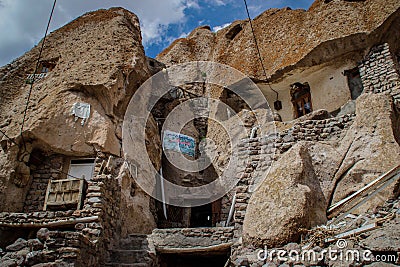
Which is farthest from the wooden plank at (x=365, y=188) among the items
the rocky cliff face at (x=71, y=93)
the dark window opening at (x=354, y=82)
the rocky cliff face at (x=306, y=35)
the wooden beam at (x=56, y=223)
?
the rocky cliff face at (x=71, y=93)

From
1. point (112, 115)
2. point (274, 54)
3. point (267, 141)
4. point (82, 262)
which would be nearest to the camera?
point (82, 262)

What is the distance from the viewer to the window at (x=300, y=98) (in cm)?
1224

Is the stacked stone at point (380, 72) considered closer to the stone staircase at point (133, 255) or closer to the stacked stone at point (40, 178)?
the stone staircase at point (133, 255)

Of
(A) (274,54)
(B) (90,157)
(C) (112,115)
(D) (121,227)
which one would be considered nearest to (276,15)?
(A) (274,54)

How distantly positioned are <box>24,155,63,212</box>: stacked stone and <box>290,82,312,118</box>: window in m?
8.62

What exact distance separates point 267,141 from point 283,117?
5619mm

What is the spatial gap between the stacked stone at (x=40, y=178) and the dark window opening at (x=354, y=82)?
9.60 meters

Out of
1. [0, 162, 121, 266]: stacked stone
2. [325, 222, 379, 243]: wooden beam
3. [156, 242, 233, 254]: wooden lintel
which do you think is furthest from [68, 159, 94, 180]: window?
[325, 222, 379, 243]: wooden beam

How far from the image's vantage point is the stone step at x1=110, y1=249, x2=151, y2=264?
24.1ft

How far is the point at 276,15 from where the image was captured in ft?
44.0

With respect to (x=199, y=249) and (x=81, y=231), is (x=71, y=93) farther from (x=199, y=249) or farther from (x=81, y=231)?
(x=199, y=249)

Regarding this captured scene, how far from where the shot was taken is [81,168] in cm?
1005

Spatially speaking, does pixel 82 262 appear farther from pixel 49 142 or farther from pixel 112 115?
pixel 112 115

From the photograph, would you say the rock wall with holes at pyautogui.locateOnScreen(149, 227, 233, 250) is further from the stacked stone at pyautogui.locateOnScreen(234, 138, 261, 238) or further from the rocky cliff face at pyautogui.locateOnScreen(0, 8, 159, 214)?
the rocky cliff face at pyautogui.locateOnScreen(0, 8, 159, 214)
